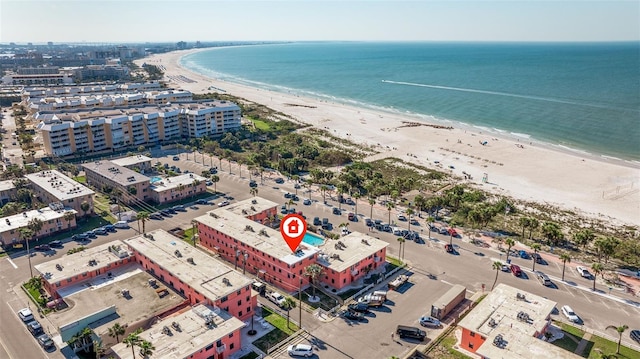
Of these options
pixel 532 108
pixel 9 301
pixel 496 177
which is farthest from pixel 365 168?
pixel 532 108

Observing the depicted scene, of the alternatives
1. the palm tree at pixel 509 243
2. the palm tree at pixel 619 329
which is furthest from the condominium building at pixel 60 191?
the palm tree at pixel 619 329

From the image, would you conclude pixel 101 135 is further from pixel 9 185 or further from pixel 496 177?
pixel 496 177

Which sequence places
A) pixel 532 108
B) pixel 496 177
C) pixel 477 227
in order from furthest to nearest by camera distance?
pixel 532 108, pixel 496 177, pixel 477 227

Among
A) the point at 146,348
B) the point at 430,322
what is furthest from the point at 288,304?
the point at 146,348

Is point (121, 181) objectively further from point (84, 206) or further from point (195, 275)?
point (195, 275)

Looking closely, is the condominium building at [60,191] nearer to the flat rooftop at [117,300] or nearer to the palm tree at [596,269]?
the flat rooftop at [117,300]

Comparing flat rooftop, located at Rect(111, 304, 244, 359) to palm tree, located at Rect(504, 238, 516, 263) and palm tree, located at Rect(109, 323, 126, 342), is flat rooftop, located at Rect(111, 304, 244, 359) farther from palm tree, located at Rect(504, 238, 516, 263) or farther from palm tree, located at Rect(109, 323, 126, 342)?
palm tree, located at Rect(504, 238, 516, 263)

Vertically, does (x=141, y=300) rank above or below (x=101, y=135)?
below
